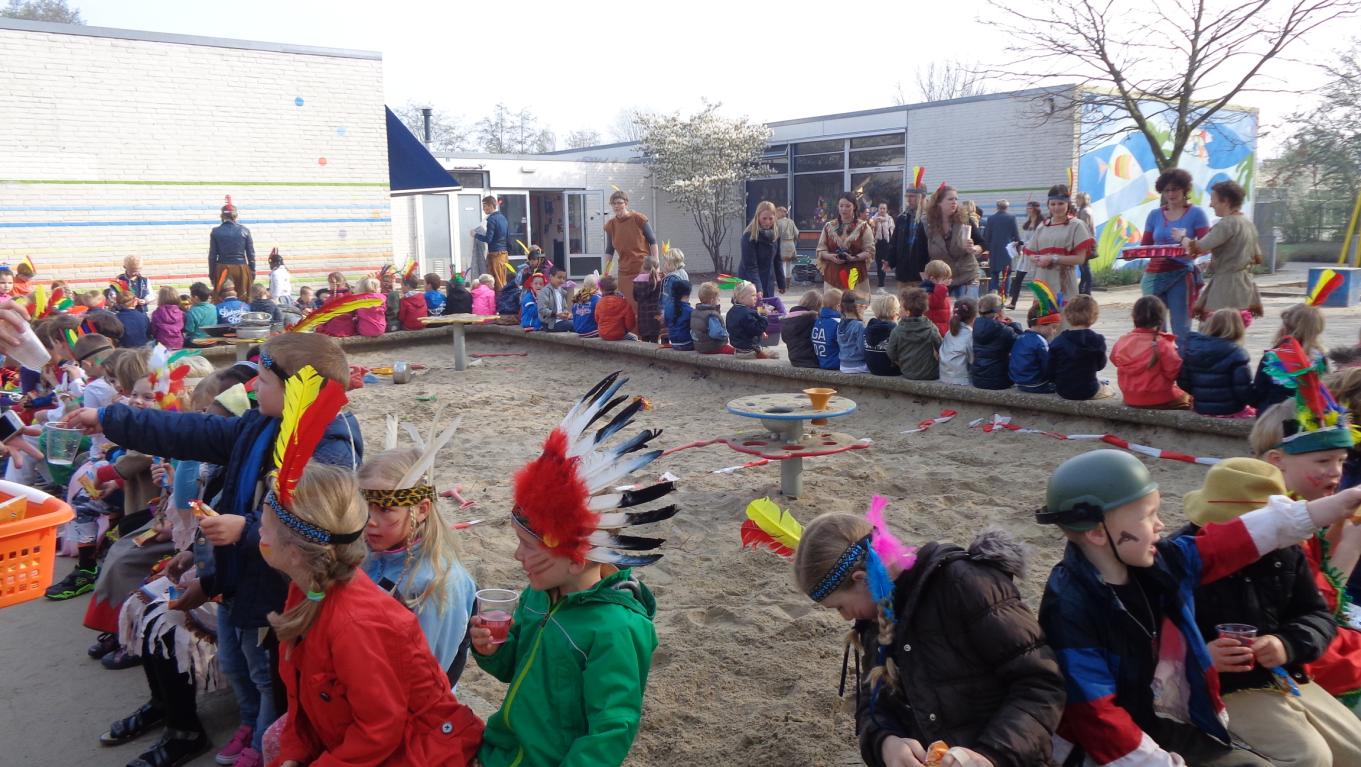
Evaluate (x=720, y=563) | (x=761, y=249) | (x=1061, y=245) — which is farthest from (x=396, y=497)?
(x=761, y=249)

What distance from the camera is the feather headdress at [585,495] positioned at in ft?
7.84

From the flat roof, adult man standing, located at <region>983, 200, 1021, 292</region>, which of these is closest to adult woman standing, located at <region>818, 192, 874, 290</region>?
adult man standing, located at <region>983, 200, 1021, 292</region>

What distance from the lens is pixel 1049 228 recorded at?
9562 mm

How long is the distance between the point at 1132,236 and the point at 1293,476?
21323 millimetres

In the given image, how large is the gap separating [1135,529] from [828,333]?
7.56 metres

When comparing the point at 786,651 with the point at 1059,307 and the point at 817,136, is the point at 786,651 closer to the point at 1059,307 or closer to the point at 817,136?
the point at 1059,307

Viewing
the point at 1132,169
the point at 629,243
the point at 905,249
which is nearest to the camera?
the point at 905,249

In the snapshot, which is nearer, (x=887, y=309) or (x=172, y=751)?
(x=172, y=751)

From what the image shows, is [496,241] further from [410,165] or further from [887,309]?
[887,309]

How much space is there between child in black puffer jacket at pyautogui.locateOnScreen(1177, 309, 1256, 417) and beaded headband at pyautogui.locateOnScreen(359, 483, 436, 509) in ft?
19.5

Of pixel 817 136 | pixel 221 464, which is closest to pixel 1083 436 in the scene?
pixel 221 464

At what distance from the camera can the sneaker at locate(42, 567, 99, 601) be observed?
5.31m

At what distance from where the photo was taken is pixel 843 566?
2.41 m

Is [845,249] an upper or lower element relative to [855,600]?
upper
